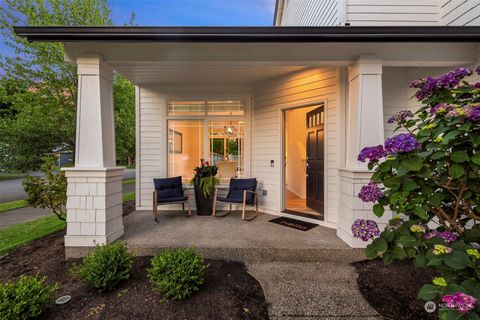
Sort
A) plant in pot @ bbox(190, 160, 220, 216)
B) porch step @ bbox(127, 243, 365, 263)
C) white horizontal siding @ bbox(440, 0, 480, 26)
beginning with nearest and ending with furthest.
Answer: porch step @ bbox(127, 243, 365, 263), white horizontal siding @ bbox(440, 0, 480, 26), plant in pot @ bbox(190, 160, 220, 216)

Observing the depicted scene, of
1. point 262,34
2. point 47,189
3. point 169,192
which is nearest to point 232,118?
point 169,192

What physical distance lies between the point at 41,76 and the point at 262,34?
8168 mm

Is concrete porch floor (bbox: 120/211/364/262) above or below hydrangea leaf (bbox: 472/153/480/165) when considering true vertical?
below

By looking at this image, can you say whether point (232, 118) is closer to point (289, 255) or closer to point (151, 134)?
point (151, 134)

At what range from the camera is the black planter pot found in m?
4.49

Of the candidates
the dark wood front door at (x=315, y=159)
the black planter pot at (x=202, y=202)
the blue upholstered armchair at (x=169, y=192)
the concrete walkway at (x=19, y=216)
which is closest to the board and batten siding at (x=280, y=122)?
the dark wood front door at (x=315, y=159)

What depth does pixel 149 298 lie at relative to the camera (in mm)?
2119

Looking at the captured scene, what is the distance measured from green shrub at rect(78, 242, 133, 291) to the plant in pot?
2.14m

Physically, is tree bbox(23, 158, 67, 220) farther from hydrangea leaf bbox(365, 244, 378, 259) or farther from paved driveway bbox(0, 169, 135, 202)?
paved driveway bbox(0, 169, 135, 202)

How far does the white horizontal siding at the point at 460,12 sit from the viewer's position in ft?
10.1

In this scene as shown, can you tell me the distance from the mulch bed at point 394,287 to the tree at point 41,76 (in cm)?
889

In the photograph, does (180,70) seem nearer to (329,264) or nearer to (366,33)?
(366,33)

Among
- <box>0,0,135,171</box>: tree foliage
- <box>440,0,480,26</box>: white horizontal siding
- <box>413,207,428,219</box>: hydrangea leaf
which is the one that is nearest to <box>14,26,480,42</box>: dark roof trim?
<box>440,0,480,26</box>: white horizontal siding

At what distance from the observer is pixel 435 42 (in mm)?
2904
